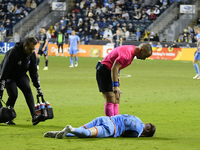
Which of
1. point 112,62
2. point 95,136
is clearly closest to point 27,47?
point 112,62

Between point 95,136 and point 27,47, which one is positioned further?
point 27,47

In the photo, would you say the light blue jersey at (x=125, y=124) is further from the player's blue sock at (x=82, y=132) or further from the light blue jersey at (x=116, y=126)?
the player's blue sock at (x=82, y=132)

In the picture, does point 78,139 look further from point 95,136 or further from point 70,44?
point 70,44

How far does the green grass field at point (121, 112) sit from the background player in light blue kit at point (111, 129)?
10cm

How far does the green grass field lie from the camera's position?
20.3 feet

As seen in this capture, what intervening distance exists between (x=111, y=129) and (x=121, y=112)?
3.30 m

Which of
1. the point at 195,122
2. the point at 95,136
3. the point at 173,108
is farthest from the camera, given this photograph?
the point at 173,108

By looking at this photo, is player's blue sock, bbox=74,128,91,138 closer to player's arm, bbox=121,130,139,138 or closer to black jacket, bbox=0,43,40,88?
player's arm, bbox=121,130,139,138

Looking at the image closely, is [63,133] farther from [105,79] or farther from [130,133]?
[105,79]

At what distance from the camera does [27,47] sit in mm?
7457

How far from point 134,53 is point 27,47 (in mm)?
1956

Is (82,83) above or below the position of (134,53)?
below

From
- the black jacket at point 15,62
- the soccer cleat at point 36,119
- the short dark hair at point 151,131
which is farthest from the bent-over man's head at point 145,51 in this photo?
the soccer cleat at point 36,119

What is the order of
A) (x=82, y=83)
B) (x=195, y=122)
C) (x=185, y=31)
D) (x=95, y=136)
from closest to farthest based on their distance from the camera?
(x=95, y=136)
(x=195, y=122)
(x=82, y=83)
(x=185, y=31)
